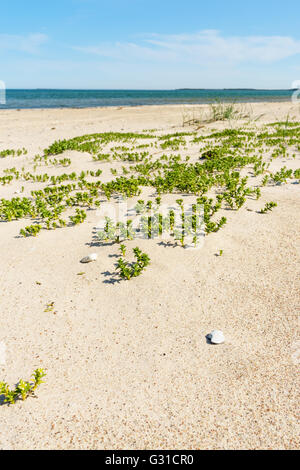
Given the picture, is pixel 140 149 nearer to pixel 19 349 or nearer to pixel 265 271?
pixel 265 271

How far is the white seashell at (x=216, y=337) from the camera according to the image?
3.63 metres

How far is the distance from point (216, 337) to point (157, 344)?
2.46 feet

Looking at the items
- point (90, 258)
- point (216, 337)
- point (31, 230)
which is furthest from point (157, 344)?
point (31, 230)

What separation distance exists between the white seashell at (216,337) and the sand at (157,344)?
68 mm

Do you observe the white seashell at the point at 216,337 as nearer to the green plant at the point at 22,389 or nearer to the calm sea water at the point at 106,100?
the green plant at the point at 22,389

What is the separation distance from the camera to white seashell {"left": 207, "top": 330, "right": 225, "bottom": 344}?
3627 mm

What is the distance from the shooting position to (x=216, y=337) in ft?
12.0

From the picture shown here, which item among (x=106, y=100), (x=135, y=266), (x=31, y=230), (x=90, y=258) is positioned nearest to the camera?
(x=135, y=266)

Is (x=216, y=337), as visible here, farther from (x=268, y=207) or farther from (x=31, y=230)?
(x=31, y=230)

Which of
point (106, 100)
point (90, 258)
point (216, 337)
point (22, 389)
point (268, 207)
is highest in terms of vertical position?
point (106, 100)

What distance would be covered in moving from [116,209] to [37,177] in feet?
14.5

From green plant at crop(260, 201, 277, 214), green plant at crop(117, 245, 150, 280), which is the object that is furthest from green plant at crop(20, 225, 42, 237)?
green plant at crop(260, 201, 277, 214)

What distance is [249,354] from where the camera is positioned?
3473 millimetres

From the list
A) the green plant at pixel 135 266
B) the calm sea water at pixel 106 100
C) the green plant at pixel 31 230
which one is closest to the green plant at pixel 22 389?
the green plant at pixel 135 266
